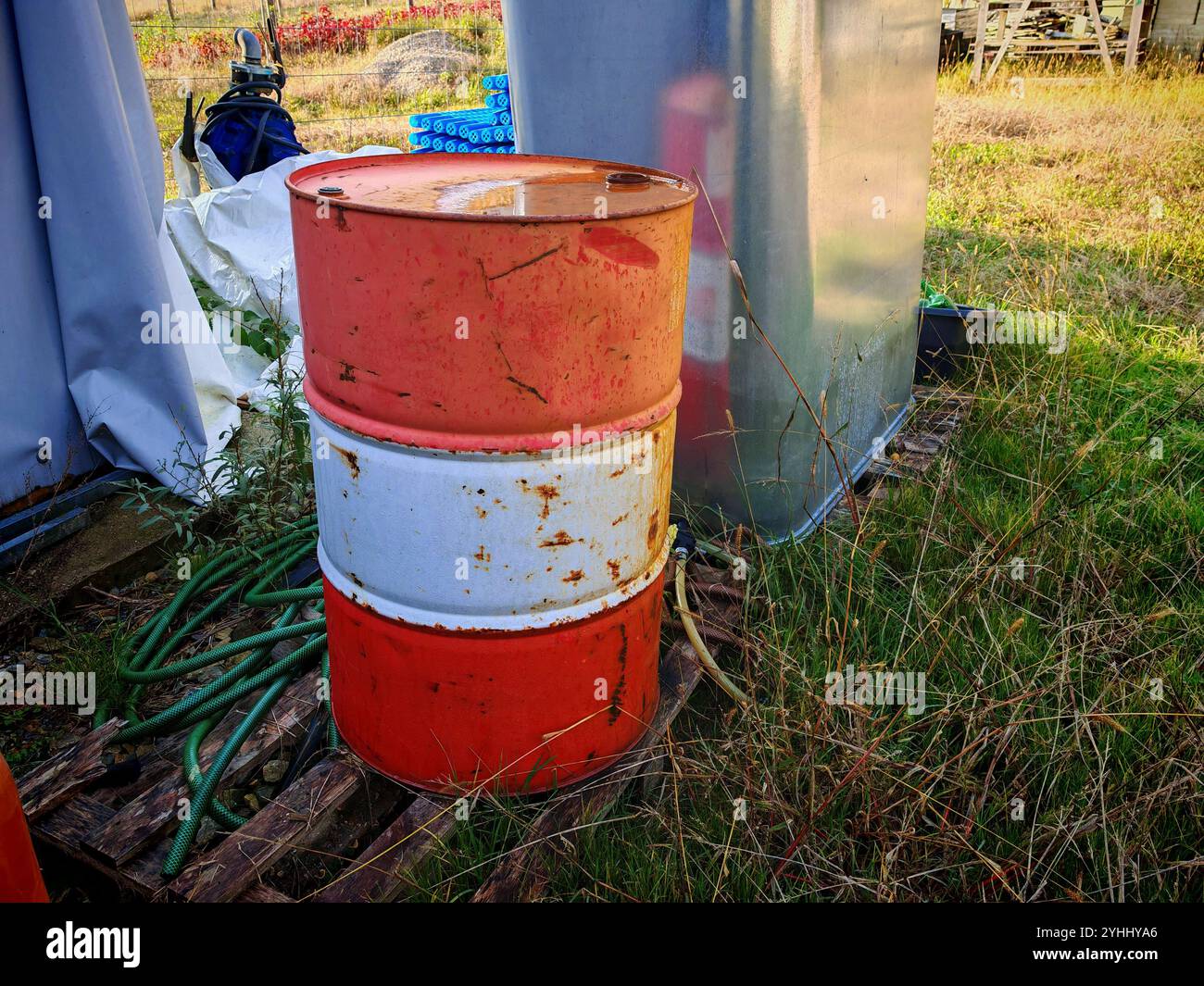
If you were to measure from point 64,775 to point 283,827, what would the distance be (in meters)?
0.57

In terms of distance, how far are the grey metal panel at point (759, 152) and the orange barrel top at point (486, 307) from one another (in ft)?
2.23

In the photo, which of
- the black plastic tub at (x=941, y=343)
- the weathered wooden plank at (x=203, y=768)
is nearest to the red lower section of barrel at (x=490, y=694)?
the weathered wooden plank at (x=203, y=768)

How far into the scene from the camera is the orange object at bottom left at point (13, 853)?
1.49m

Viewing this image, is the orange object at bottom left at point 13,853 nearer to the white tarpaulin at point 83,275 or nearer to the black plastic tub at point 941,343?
the white tarpaulin at point 83,275

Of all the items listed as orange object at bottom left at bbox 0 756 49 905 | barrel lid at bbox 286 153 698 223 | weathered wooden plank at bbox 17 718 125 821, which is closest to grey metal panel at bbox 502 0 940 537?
barrel lid at bbox 286 153 698 223

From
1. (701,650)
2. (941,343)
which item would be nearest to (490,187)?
(701,650)

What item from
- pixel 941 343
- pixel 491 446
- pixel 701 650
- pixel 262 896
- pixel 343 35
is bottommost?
pixel 262 896

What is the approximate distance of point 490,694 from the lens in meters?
1.91

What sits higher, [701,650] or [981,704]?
[701,650]

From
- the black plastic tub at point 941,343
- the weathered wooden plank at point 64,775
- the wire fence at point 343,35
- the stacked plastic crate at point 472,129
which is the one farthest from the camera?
the wire fence at point 343,35

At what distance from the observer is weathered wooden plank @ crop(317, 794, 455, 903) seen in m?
1.79

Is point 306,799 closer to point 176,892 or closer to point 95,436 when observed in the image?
point 176,892

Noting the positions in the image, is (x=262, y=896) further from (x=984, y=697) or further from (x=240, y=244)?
(x=240, y=244)
